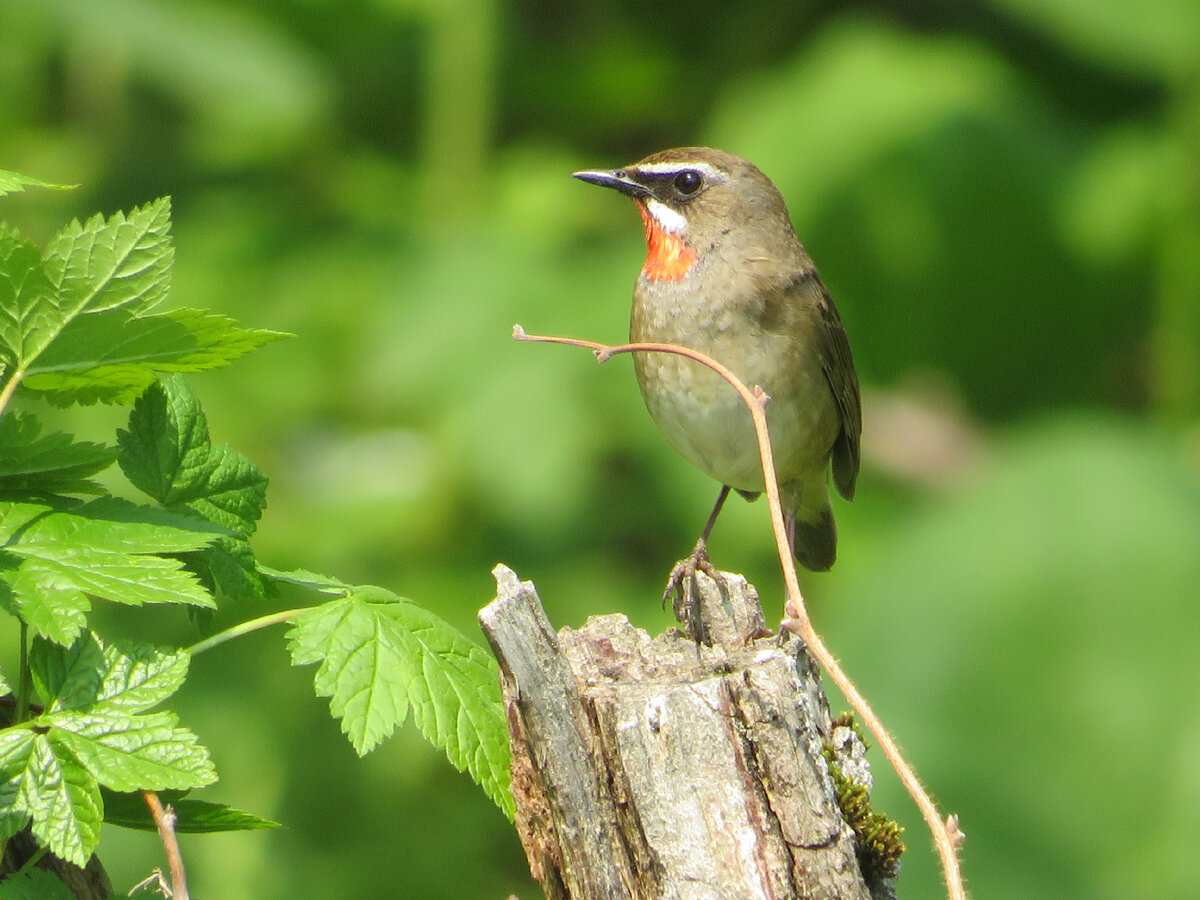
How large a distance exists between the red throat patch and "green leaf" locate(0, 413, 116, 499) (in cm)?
251

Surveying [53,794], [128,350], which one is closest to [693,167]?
[128,350]

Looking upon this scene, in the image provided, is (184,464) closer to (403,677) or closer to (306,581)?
(306,581)

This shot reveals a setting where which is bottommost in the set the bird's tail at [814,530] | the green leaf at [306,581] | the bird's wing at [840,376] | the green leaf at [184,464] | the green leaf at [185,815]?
the green leaf at [185,815]

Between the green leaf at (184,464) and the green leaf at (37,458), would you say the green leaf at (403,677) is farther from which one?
the green leaf at (37,458)

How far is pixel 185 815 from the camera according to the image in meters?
2.25

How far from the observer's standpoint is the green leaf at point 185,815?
2240 mm

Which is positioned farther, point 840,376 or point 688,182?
point 840,376

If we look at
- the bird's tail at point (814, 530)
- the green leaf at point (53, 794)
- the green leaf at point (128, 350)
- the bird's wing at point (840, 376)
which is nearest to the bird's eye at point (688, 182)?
the bird's wing at point (840, 376)

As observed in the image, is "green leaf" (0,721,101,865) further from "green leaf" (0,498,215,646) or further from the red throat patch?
the red throat patch

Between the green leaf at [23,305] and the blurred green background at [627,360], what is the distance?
4.26 metres

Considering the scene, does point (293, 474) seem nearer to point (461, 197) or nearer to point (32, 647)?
point (461, 197)

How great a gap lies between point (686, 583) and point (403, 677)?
1402mm

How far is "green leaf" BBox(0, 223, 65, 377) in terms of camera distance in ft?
6.91

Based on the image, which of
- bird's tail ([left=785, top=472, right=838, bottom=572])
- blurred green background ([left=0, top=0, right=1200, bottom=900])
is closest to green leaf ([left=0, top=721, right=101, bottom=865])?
bird's tail ([left=785, top=472, right=838, bottom=572])
